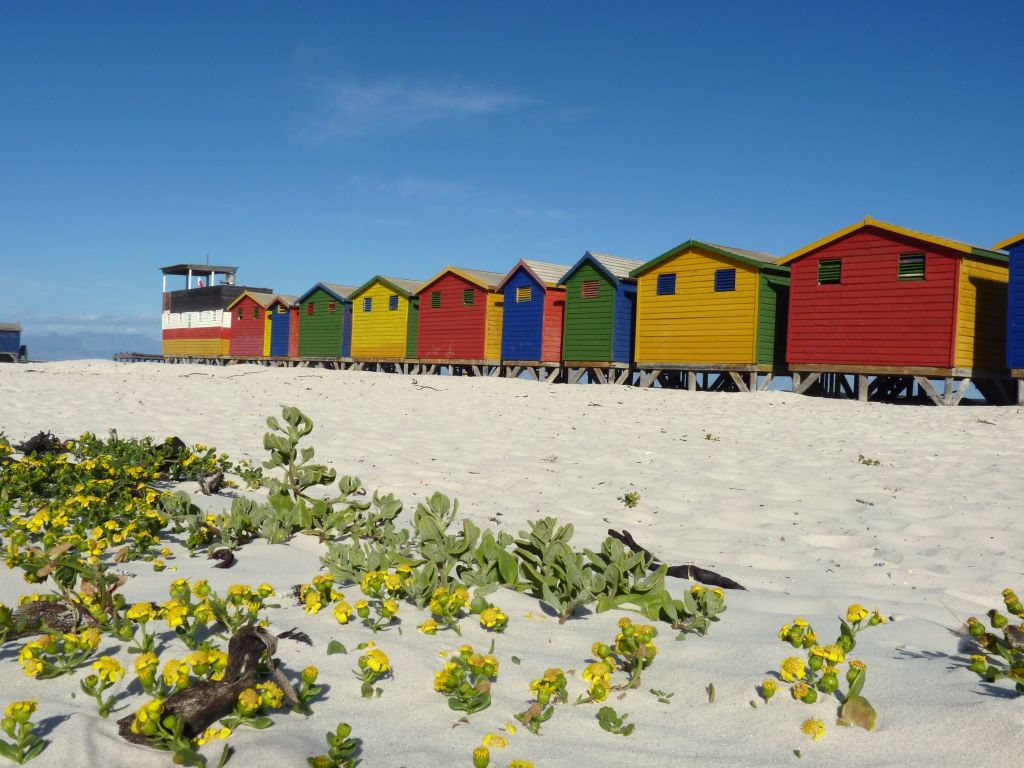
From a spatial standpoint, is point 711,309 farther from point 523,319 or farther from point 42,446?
point 42,446

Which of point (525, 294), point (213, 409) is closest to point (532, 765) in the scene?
point (213, 409)

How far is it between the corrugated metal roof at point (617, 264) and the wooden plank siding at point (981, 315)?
9.24 metres

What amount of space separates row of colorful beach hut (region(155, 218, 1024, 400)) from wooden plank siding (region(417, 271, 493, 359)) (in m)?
0.06

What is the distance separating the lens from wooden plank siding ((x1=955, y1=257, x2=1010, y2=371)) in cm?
1684

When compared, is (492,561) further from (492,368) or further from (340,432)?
(492,368)

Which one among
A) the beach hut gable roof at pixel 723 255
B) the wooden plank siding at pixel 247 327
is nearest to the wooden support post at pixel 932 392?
the beach hut gable roof at pixel 723 255

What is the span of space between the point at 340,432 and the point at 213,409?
2449 millimetres

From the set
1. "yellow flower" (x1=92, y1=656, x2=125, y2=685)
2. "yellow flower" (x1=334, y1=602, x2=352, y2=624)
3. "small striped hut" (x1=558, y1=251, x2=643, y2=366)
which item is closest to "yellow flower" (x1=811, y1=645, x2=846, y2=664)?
"yellow flower" (x1=334, y1=602, x2=352, y2=624)

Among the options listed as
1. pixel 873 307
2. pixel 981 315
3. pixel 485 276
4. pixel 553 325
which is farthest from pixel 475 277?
pixel 981 315

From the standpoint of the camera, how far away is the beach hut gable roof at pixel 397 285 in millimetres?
30781

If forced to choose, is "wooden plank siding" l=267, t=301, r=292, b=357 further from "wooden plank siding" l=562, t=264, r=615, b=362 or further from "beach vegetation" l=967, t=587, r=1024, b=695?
"beach vegetation" l=967, t=587, r=1024, b=695

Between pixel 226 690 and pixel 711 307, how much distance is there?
20.0 metres

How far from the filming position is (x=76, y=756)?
180cm

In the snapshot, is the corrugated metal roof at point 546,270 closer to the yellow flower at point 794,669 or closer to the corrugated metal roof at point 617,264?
the corrugated metal roof at point 617,264
